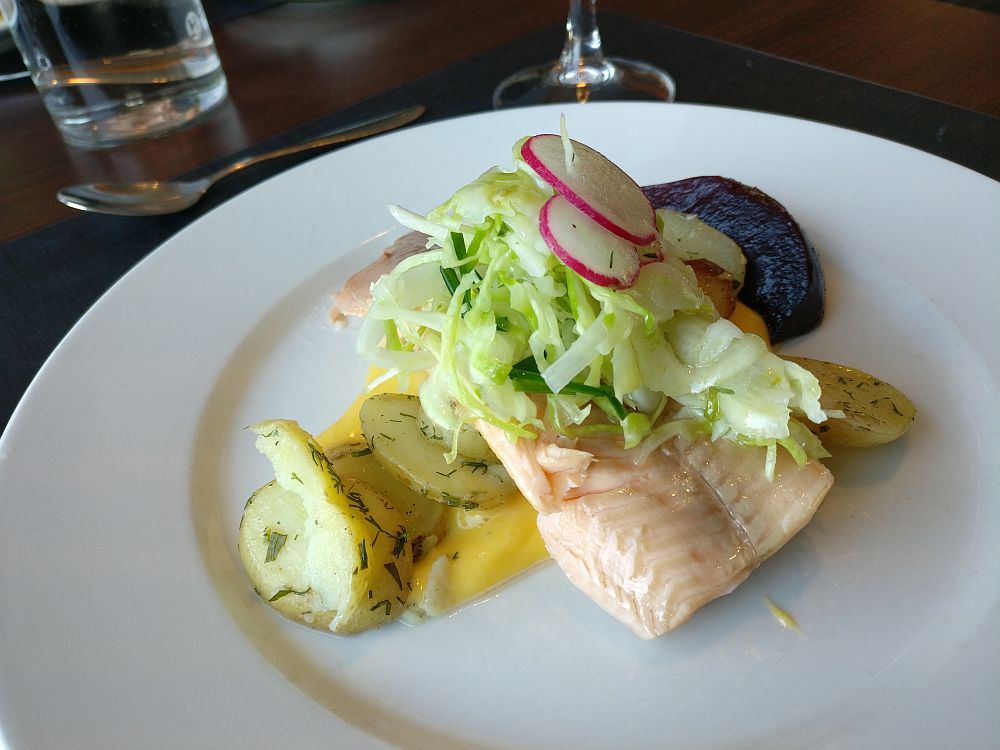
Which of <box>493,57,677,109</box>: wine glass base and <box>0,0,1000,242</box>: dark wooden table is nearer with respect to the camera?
<box>0,0,1000,242</box>: dark wooden table

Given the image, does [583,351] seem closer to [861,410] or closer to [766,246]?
[861,410]

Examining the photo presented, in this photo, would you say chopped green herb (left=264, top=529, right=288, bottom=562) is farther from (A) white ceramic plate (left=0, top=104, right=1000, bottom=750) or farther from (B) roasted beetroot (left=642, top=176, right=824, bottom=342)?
(B) roasted beetroot (left=642, top=176, right=824, bottom=342)

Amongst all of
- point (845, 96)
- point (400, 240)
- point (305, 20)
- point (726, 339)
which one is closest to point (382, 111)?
point (400, 240)

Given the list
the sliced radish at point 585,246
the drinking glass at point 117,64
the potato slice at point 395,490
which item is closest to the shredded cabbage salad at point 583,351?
the sliced radish at point 585,246

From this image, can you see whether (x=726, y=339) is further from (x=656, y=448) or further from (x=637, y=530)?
(x=637, y=530)

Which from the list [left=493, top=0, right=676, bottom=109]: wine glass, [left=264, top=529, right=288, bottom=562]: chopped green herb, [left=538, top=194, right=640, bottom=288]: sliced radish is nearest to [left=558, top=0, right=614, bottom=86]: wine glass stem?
[left=493, top=0, right=676, bottom=109]: wine glass

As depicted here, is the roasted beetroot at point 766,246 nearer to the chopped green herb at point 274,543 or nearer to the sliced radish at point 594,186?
the sliced radish at point 594,186

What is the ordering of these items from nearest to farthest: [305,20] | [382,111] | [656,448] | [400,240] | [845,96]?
1. [656,448]
2. [400,240]
3. [845,96]
4. [382,111]
5. [305,20]
